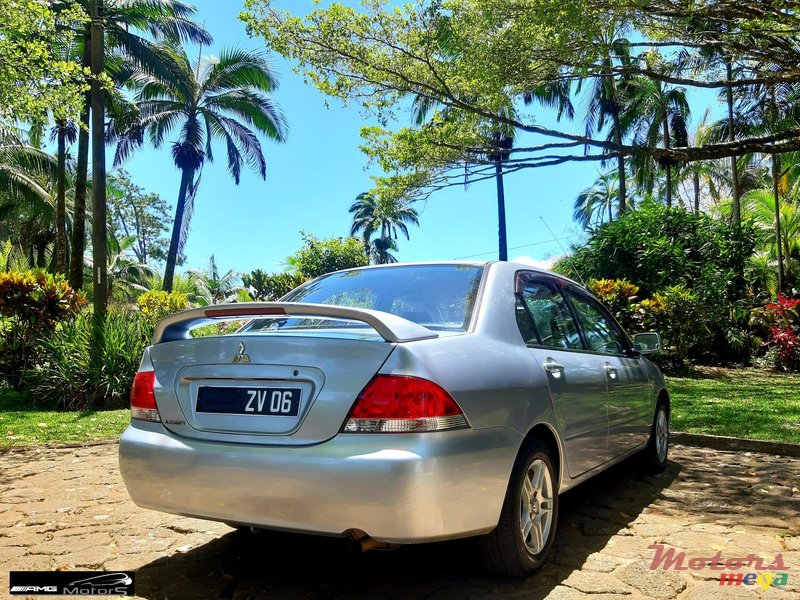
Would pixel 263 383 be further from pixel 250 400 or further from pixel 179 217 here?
pixel 179 217

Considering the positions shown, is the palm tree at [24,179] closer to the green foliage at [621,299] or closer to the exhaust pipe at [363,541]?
the green foliage at [621,299]

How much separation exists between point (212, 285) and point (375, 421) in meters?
43.8

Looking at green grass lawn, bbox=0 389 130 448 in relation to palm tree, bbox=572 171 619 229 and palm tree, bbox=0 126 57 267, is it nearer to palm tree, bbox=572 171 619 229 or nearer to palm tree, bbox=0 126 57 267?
palm tree, bbox=0 126 57 267

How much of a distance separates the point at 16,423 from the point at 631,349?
7585mm

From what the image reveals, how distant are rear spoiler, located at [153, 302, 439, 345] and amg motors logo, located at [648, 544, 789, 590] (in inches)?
71.5

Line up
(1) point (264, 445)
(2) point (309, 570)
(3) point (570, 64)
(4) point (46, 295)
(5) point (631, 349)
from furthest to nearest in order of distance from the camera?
(4) point (46, 295)
(3) point (570, 64)
(5) point (631, 349)
(2) point (309, 570)
(1) point (264, 445)

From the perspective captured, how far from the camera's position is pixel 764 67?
38.4 feet

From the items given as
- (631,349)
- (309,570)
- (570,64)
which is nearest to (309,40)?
(570,64)

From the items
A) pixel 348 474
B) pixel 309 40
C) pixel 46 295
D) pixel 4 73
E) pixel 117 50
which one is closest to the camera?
pixel 348 474

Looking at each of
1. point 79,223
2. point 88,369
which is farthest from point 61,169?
point 88,369

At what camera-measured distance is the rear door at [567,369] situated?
332 centimetres

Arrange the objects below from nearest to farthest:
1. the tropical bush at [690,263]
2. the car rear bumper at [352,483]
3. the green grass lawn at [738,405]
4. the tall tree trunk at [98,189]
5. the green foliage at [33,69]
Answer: the car rear bumper at [352,483] → the green grass lawn at [738,405] → the green foliage at [33,69] → the tall tree trunk at [98,189] → the tropical bush at [690,263]

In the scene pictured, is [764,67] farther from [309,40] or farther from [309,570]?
[309,570]

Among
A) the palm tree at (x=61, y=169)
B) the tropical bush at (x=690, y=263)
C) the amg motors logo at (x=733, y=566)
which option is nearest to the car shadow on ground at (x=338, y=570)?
the amg motors logo at (x=733, y=566)
